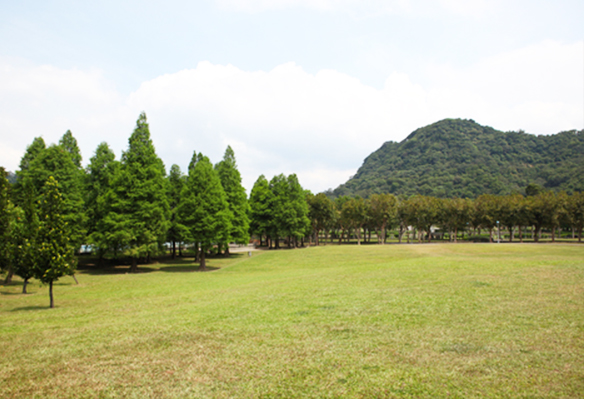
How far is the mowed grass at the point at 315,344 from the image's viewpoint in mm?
7000

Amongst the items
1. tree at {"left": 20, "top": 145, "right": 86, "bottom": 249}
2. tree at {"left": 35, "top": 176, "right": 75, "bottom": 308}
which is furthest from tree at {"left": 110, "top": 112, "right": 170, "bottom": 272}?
tree at {"left": 35, "top": 176, "right": 75, "bottom": 308}

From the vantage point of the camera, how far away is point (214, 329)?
1132 centimetres

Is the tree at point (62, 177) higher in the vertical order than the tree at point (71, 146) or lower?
lower

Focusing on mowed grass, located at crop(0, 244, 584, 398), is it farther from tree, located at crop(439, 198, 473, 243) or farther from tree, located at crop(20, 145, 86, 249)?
tree, located at crop(439, 198, 473, 243)

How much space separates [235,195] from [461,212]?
56.9m

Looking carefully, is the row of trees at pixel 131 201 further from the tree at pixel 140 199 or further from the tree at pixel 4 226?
the tree at pixel 4 226

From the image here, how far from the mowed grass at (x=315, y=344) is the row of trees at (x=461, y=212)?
59.8 metres

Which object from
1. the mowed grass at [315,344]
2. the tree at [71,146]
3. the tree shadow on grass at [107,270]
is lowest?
the tree shadow on grass at [107,270]

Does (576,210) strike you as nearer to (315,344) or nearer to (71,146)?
(315,344)

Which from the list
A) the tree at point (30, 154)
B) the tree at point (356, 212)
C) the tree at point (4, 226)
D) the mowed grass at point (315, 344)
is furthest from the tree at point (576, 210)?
the tree at point (30, 154)

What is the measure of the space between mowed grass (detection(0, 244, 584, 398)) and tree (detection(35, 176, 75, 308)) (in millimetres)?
1996

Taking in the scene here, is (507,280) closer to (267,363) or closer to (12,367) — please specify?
(267,363)

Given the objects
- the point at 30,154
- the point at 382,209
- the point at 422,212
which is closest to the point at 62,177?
the point at 30,154

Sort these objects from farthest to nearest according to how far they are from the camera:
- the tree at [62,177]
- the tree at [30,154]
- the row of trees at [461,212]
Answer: the row of trees at [461,212], the tree at [30,154], the tree at [62,177]
